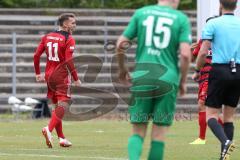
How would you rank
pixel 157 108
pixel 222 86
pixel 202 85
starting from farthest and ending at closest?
pixel 202 85
pixel 222 86
pixel 157 108

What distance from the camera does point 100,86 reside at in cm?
2641

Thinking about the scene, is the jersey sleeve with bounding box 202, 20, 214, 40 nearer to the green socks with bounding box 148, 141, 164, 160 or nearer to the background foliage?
the green socks with bounding box 148, 141, 164, 160

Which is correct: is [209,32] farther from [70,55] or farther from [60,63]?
[60,63]

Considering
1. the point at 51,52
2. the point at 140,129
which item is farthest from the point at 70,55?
the point at 140,129

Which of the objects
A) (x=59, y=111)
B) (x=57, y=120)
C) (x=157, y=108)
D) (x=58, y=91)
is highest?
(x=157, y=108)

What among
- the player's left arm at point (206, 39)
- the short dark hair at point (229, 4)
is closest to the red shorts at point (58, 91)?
the player's left arm at point (206, 39)

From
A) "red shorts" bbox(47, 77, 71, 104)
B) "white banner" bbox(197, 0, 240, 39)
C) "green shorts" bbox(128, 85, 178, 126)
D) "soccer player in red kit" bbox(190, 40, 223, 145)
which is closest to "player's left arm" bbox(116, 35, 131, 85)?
"green shorts" bbox(128, 85, 178, 126)

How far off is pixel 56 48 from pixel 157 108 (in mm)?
6105

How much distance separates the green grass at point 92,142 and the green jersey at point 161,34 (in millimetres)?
3289

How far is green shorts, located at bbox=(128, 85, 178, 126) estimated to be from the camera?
923cm

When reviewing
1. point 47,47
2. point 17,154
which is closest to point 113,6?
point 47,47

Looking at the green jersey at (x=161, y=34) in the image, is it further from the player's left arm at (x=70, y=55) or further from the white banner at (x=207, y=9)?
the white banner at (x=207, y=9)

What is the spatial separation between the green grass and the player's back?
1.42m

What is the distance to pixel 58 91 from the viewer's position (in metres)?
15.3
